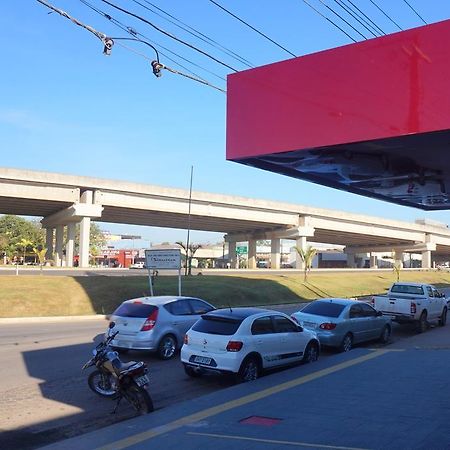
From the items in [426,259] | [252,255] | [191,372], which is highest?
[426,259]

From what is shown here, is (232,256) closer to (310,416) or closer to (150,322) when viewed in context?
(150,322)

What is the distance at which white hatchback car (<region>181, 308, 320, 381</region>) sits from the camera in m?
10.8

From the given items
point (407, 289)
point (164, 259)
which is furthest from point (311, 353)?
point (164, 259)

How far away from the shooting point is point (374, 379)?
411 inches

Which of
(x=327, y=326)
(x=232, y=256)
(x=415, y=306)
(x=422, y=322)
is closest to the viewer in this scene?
(x=327, y=326)

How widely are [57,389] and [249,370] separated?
11.9 ft

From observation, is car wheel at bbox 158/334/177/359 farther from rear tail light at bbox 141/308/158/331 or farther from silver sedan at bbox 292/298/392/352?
silver sedan at bbox 292/298/392/352

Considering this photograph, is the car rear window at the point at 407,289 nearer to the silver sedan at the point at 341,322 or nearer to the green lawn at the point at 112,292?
the silver sedan at the point at 341,322

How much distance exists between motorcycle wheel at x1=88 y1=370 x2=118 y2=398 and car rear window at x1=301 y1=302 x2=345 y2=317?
297 inches

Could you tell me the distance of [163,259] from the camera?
2662 cm

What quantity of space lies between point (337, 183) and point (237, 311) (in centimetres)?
335

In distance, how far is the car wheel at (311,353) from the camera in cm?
1300

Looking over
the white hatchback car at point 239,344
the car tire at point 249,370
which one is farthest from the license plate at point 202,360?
the car tire at point 249,370

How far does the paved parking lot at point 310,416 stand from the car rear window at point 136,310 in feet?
9.52
